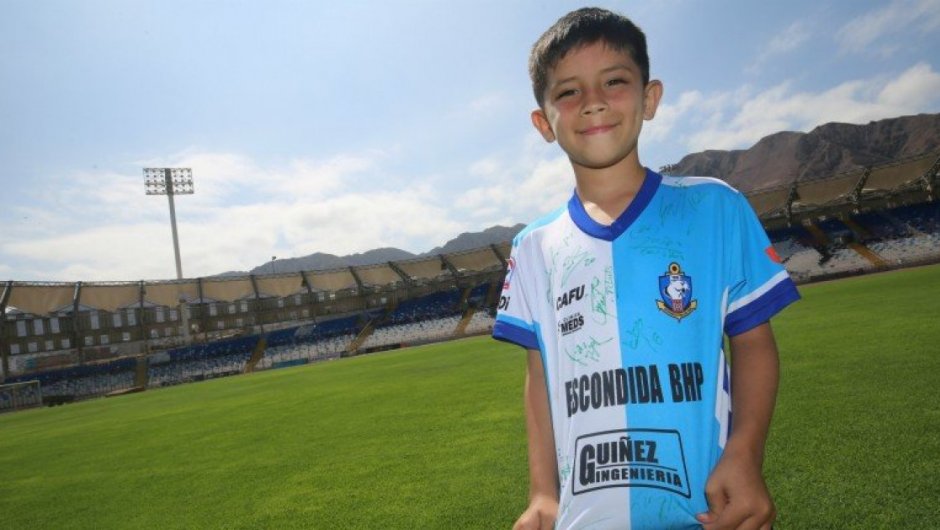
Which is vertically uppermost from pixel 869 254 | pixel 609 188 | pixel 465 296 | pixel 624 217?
pixel 609 188

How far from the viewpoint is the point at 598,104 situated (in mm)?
1455

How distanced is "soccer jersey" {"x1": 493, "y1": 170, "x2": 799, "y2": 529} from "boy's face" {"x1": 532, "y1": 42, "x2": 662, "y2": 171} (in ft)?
0.52

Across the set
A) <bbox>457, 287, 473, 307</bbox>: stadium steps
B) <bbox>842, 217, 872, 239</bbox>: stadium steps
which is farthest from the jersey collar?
<bbox>457, 287, 473, 307</bbox>: stadium steps

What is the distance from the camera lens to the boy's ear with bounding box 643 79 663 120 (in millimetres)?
1578

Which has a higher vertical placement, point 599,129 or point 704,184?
point 599,129

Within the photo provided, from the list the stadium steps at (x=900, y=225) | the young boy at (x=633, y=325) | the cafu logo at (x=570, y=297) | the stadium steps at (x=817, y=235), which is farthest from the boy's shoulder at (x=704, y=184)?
the stadium steps at (x=817, y=235)

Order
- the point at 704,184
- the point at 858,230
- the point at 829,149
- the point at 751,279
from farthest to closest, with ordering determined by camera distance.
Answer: the point at 829,149 < the point at 858,230 < the point at 704,184 < the point at 751,279

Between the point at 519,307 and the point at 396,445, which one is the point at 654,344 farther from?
the point at 396,445

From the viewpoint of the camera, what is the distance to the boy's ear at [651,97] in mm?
1578

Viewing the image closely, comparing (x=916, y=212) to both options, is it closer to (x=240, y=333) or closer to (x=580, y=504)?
(x=580, y=504)

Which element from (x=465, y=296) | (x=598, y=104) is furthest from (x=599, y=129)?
(x=465, y=296)

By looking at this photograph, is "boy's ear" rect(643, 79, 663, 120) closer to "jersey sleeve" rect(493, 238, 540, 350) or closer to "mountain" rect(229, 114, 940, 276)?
"jersey sleeve" rect(493, 238, 540, 350)

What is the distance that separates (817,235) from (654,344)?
50082 mm

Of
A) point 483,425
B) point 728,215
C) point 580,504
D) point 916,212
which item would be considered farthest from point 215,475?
point 916,212
